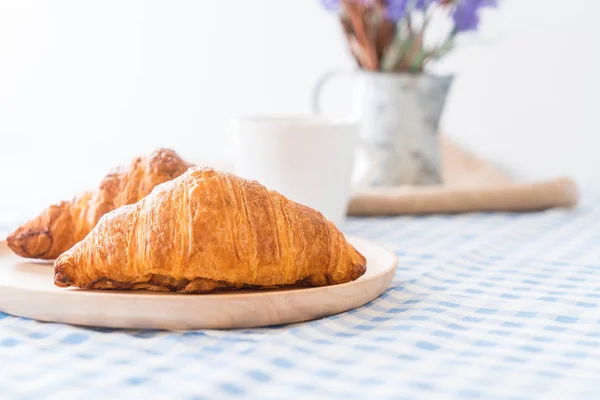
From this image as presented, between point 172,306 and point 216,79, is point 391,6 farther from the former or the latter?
point 216,79

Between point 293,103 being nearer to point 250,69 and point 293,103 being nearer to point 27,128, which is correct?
point 250,69

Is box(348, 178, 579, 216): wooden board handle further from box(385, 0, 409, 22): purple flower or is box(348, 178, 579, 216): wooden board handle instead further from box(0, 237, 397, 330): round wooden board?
box(0, 237, 397, 330): round wooden board

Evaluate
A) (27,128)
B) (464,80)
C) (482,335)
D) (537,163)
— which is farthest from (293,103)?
(482,335)

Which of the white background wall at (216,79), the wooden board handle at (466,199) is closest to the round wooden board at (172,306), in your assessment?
the wooden board handle at (466,199)

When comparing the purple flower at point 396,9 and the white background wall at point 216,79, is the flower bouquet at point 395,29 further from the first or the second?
the white background wall at point 216,79

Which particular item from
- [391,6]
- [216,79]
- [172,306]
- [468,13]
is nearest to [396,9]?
[391,6]

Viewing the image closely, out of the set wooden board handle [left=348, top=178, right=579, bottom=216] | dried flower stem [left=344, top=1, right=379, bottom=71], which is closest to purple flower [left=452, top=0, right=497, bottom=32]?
dried flower stem [left=344, top=1, right=379, bottom=71]
